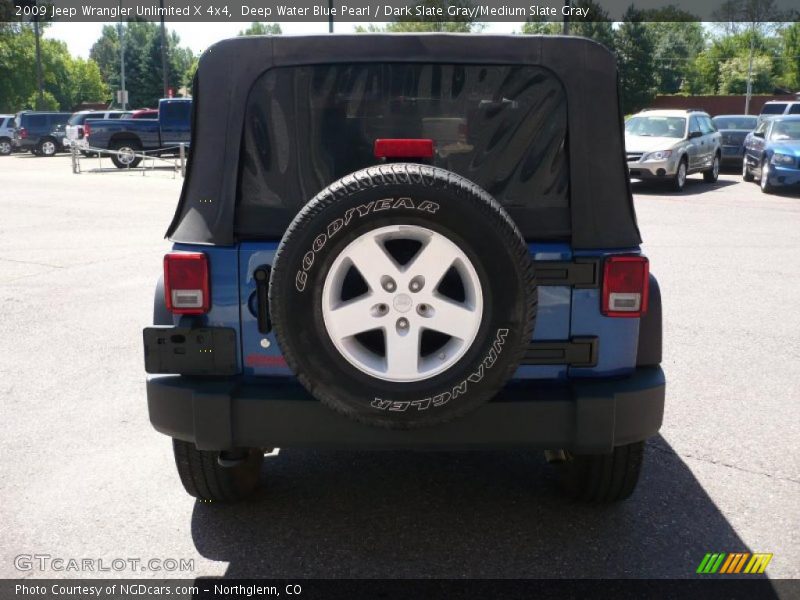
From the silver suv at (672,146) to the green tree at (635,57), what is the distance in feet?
144

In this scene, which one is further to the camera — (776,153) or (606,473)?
(776,153)

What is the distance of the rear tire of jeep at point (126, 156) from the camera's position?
94.1 ft

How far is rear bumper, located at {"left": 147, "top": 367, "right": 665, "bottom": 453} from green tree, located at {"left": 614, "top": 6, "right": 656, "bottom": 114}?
62710 mm

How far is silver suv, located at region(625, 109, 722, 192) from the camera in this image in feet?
61.2

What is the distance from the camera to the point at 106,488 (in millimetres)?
4211

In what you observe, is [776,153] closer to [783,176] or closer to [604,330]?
[783,176]

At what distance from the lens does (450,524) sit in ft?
12.5

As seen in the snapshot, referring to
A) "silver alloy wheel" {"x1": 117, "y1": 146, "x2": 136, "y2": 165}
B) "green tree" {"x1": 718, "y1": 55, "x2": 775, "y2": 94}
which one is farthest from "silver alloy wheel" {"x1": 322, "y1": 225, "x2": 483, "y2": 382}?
"green tree" {"x1": 718, "y1": 55, "x2": 775, "y2": 94}

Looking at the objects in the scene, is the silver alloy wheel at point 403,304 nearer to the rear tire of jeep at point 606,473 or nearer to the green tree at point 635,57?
the rear tire of jeep at point 606,473

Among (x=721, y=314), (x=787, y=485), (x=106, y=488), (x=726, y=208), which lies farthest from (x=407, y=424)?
(x=726, y=208)

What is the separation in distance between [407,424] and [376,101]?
124cm

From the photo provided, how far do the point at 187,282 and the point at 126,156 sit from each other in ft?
87.6

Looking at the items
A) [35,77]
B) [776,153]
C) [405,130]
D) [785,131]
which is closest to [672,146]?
[776,153]

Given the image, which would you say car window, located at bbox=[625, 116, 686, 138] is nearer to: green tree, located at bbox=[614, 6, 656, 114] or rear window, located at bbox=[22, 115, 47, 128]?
rear window, located at bbox=[22, 115, 47, 128]
